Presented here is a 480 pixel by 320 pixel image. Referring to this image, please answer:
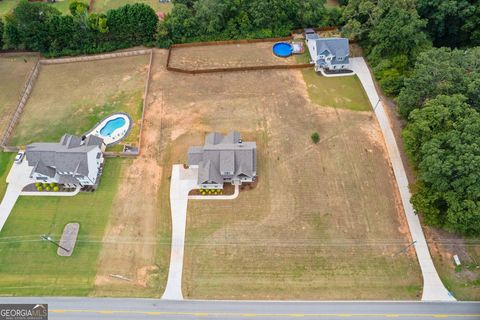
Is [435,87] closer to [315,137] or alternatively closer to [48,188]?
[315,137]

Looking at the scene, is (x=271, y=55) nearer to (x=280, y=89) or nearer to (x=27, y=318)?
(x=280, y=89)

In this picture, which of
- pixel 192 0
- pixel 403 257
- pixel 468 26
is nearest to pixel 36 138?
pixel 192 0

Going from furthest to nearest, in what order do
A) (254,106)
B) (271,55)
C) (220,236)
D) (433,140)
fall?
(271,55), (254,106), (220,236), (433,140)

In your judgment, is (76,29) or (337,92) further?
(76,29)

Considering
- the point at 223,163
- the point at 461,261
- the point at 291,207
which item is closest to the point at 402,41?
the point at 291,207

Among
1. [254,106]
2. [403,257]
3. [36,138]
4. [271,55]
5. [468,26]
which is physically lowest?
[403,257]

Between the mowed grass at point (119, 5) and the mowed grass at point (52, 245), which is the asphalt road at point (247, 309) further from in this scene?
the mowed grass at point (119, 5)

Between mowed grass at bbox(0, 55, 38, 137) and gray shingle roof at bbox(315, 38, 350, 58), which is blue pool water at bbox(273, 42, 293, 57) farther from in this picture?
mowed grass at bbox(0, 55, 38, 137)
